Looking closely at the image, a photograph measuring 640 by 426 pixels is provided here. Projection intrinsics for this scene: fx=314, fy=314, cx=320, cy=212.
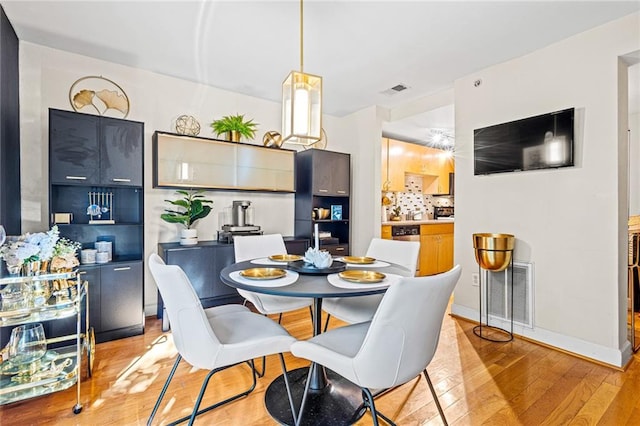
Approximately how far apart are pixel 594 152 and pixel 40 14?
4234 mm

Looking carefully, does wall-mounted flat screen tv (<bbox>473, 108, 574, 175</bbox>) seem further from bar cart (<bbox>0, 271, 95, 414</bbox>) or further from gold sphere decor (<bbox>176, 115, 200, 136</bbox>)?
bar cart (<bbox>0, 271, 95, 414</bbox>)

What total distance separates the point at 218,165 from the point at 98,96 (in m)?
1.23

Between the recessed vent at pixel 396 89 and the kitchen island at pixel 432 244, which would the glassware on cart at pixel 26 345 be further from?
the kitchen island at pixel 432 244

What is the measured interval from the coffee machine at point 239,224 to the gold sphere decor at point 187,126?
88 cm

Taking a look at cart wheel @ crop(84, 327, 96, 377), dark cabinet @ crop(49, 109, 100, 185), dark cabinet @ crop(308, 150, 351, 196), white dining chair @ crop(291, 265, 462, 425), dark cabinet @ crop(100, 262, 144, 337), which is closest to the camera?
white dining chair @ crop(291, 265, 462, 425)

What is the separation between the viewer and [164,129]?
129 inches

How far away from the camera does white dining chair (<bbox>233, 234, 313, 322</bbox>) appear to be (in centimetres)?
227

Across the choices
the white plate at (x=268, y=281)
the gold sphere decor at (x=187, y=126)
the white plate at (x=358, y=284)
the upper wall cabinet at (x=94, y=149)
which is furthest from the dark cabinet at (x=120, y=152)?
the white plate at (x=358, y=284)

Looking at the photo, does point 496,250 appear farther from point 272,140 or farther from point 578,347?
point 272,140

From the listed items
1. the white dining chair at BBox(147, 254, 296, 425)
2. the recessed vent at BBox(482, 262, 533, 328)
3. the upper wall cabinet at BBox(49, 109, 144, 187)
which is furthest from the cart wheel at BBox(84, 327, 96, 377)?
the recessed vent at BBox(482, 262, 533, 328)

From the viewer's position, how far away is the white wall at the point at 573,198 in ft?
7.61

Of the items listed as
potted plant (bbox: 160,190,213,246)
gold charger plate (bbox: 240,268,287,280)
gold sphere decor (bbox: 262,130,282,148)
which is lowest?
gold charger plate (bbox: 240,268,287,280)

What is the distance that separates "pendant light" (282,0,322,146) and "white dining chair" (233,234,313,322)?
1.15 m

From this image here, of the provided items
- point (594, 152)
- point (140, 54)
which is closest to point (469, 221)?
point (594, 152)
